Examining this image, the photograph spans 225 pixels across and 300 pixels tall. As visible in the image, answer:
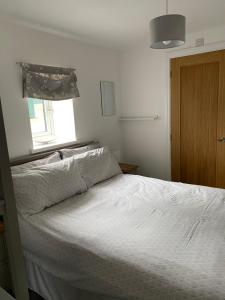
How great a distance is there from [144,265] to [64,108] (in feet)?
7.10

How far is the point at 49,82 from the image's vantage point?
257cm

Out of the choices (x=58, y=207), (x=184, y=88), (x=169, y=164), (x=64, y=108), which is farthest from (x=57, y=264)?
(x=184, y=88)

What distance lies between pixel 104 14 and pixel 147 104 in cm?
151

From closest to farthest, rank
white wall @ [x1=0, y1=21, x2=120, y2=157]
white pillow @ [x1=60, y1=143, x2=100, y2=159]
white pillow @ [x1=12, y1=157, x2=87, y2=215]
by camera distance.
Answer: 1. white pillow @ [x1=12, y1=157, x2=87, y2=215]
2. white wall @ [x1=0, y1=21, x2=120, y2=157]
3. white pillow @ [x1=60, y1=143, x2=100, y2=159]

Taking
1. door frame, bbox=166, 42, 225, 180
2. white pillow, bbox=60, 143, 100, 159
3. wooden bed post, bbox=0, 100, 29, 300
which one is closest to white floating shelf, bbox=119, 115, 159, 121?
door frame, bbox=166, 42, 225, 180

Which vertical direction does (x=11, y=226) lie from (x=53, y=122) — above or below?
below

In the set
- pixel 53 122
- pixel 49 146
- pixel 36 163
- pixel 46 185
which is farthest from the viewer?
pixel 53 122

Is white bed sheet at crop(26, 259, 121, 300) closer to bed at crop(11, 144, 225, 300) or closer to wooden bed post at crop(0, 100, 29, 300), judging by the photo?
bed at crop(11, 144, 225, 300)

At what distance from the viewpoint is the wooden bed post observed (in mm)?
714

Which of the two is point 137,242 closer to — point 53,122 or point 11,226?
point 11,226

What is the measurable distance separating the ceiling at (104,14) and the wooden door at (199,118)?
44 cm

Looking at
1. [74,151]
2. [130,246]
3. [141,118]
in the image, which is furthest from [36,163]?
[141,118]

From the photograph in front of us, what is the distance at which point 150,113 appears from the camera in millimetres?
3438

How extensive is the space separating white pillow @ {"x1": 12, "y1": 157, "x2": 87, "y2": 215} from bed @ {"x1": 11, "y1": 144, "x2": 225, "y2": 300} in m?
0.07
